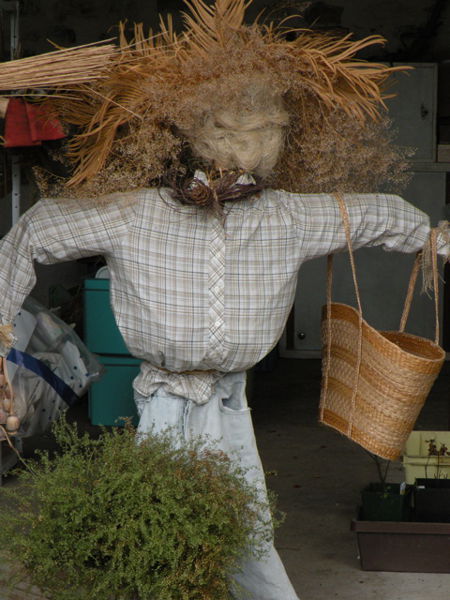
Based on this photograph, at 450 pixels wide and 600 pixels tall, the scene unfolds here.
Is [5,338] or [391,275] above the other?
[5,338]

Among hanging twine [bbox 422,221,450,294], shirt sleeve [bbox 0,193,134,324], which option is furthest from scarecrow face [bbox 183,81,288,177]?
hanging twine [bbox 422,221,450,294]

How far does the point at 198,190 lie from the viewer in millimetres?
2760

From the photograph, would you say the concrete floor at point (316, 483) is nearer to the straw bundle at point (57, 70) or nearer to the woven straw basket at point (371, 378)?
the woven straw basket at point (371, 378)

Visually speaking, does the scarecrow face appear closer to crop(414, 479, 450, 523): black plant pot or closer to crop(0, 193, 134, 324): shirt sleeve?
crop(0, 193, 134, 324): shirt sleeve

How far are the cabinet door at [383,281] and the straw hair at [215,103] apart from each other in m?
4.11

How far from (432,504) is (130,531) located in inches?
59.7

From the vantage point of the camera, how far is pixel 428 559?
353 cm

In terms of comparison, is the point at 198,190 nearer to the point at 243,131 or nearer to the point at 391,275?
the point at 243,131

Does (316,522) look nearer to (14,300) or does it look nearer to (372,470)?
(372,470)

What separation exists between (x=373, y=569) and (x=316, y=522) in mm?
579

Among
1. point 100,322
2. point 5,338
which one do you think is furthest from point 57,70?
point 100,322

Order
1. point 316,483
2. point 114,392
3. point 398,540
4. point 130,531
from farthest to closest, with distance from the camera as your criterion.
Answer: point 114,392 → point 316,483 → point 398,540 → point 130,531

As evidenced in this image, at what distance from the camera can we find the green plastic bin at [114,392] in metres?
5.16

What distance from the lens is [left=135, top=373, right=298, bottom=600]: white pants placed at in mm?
2877
